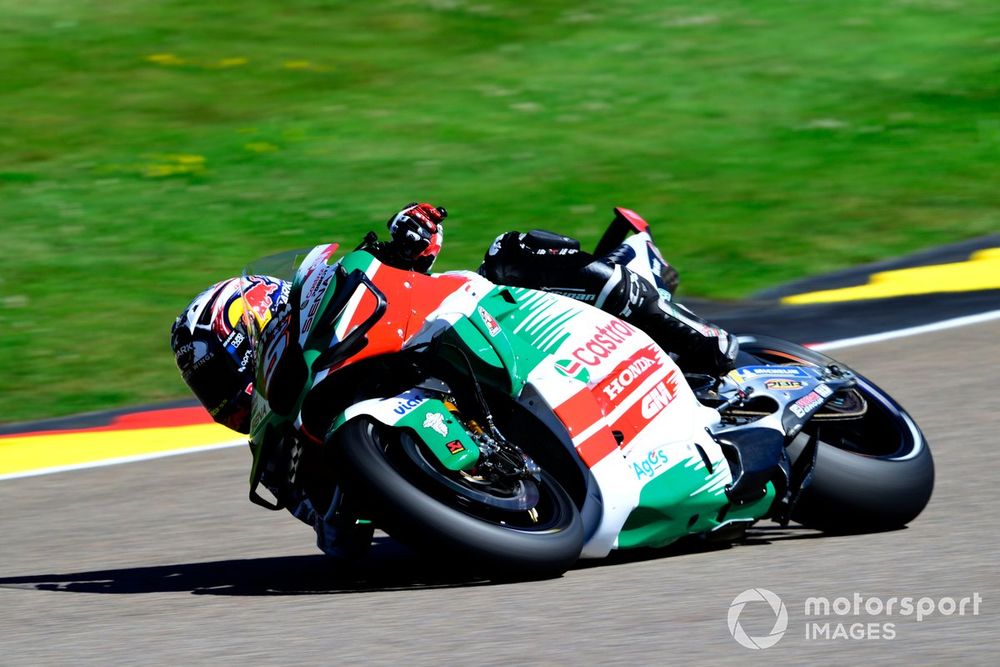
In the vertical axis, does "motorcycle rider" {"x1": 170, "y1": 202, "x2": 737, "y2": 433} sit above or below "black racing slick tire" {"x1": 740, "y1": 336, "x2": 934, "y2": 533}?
above

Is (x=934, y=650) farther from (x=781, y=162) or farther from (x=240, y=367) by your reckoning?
(x=781, y=162)

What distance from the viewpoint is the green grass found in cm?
1197

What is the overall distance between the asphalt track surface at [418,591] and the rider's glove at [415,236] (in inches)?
42.0

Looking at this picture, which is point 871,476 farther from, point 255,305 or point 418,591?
point 255,305

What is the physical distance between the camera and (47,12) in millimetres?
20703

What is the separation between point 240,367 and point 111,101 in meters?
12.5

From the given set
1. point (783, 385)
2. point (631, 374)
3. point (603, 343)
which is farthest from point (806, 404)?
point (603, 343)

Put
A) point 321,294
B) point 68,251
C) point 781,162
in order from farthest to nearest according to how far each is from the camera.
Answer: point 781,162
point 68,251
point 321,294

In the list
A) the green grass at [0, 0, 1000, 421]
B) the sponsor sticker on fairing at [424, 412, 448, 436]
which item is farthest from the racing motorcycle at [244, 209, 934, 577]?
the green grass at [0, 0, 1000, 421]

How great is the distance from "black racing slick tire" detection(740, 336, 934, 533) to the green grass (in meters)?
5.03

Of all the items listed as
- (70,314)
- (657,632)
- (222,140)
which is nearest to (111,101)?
(222,140)

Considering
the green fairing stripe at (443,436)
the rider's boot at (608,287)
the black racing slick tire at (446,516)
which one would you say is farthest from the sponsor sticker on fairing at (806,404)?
the green fairing stripe at (443,436)

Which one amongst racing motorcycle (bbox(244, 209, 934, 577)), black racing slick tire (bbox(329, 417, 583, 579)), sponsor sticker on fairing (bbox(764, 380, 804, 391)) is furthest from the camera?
sponsor sticker on fairing (bbox(764, 380, 804, 391))

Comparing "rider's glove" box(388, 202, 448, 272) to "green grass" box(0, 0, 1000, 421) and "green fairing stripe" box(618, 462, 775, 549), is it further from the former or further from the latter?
"green grass" box(0, 0, 1000, 421)
